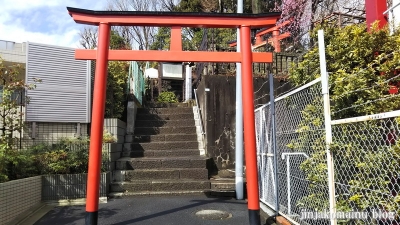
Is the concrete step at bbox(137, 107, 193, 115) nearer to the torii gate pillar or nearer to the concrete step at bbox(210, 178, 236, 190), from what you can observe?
the concrete step at bbox(210, 178, 236, 190)

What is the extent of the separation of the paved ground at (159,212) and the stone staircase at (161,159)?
1.24 feet

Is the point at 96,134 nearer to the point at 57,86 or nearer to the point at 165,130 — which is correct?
the point at 57,86

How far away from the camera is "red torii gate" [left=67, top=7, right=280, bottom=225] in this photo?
15.1 ft

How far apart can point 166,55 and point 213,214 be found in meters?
2.91

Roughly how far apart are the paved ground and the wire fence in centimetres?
102

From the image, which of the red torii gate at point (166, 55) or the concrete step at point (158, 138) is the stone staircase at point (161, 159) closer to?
the concrete step at point (158, 138)

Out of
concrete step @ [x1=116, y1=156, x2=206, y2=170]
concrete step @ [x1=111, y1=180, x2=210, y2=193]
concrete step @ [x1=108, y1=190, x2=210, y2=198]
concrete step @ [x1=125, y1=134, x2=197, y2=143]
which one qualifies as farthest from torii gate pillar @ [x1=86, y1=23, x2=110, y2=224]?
concrete step @ [x1=125, y1=134, x2=197, y2=143]

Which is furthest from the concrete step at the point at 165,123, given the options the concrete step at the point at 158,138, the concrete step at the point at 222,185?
the concrete step at the point at 222,185

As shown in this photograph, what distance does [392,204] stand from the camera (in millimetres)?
2477

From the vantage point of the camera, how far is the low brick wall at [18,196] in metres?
4.43

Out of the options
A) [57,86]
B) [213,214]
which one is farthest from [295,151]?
[57,86]

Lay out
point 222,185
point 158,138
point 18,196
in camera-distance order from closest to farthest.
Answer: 1. point 18,196
2. point 222,185
3. point 158,138

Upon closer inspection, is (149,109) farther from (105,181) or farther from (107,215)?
(107,215)

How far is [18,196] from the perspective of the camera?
16.2 feet
